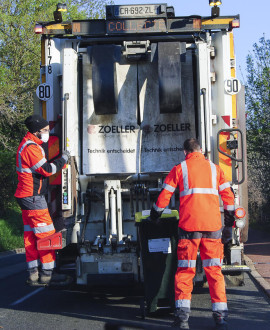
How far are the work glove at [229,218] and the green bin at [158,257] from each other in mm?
490

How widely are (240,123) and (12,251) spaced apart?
10.8 meters

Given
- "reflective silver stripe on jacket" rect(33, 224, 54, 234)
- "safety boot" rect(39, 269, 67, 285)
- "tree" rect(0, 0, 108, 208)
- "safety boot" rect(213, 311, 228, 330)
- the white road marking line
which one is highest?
"tree" rect(0, 0, 108, 208)

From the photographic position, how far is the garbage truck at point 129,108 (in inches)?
257

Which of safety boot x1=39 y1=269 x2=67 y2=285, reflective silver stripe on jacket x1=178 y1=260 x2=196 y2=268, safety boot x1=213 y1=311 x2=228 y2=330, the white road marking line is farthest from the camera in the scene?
the white road marking line

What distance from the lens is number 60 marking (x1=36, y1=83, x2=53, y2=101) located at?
273 inches

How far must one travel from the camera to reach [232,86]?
6648mm

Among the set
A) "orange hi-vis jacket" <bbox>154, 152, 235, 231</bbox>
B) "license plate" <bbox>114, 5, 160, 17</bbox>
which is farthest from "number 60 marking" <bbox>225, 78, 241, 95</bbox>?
"orange hi-vis jacket" <bbox>154, 152, 235, 231</bbox>

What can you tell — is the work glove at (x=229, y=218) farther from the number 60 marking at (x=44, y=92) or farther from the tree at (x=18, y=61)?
the tree at (x=18, y=61)

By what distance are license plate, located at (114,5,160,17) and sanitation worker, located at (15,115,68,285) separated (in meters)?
1.71

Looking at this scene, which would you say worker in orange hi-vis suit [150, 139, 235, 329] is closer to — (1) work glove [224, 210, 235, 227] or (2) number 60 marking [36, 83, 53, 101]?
(1) work glove [224, 210, 235, 227]

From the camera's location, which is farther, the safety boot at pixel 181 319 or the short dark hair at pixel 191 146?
the short dark hair at pixel 191 146

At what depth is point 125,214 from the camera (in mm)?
6988

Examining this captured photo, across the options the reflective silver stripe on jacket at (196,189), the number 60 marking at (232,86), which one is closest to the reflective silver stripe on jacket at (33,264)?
the reflective silver stripe on jacket at (196,189)

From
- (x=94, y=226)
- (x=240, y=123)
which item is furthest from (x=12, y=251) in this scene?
(x=240, y=123)
